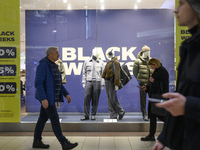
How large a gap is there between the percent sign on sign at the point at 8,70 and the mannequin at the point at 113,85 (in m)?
1.89

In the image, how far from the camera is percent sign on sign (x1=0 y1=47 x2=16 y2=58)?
15.7 feet

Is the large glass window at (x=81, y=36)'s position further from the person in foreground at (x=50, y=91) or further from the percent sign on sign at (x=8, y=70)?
the person in foreground at (x=50, y=91)

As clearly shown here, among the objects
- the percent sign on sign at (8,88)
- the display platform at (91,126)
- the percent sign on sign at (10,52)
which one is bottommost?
the display platform at (91,126)

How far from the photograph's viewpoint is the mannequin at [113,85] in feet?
16.5

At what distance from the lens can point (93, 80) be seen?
5094 millimetres

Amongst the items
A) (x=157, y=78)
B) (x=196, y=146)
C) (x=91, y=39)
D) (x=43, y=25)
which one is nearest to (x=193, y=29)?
(x=196, y=146)

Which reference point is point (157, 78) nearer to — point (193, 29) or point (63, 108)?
point (63, 108)

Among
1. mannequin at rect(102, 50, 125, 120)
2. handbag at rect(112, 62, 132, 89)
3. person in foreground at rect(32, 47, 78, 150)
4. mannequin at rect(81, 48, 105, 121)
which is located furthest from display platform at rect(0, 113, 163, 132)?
person in foreground at rect(32, 47, 78, 150)

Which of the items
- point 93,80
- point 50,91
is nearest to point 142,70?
point 93,80

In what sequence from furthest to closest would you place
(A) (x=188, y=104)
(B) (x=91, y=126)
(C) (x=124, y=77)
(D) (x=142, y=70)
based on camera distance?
(C) (x=124, y=77) < (D) (x=142, y=70) < (B) (x=91, y=126) < (A) (x=188, y=104)

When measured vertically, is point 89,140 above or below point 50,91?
below

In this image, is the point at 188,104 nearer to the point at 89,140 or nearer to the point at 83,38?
the point at 89,140

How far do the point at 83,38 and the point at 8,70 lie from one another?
172 cm

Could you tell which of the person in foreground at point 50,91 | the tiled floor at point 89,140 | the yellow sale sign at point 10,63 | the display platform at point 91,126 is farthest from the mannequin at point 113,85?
the yellow sale sign at point 10,63
